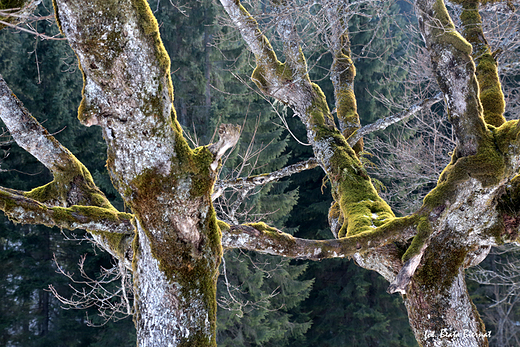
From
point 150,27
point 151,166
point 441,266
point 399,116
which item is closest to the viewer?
point 150,27

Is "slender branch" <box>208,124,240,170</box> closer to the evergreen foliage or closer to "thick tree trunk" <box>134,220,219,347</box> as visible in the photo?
"thick tree trunk" <box>134,220,219,347</box>

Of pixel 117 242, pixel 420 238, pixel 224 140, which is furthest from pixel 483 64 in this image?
pixel 117 242

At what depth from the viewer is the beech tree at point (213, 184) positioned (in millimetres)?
2049

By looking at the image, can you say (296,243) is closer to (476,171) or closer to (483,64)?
(476,171)

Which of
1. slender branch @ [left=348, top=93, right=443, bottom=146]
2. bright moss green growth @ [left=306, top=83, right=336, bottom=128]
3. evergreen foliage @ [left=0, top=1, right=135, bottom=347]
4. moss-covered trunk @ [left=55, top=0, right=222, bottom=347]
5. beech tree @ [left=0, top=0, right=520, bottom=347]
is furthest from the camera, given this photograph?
evergreen foliage @ [left=0, top=1, right=135, bottom=347]

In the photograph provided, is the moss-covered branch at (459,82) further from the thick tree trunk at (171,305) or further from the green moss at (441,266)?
the thick tree trunk at (171,305)

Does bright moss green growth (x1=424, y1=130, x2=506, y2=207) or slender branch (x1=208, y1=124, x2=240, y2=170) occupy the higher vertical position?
slender branch (x1=208, y1=124, x2=240, y2=170)

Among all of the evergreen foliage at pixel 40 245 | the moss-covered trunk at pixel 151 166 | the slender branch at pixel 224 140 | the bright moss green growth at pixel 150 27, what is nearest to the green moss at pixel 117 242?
the moss-covered trunk at pixel 151 166

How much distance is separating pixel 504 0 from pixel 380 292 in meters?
11.5

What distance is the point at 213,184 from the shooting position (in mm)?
2342

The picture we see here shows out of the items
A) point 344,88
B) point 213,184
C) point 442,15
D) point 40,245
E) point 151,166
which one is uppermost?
point 40,245

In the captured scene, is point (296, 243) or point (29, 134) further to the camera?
point (29, 134)

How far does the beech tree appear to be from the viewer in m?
2.05

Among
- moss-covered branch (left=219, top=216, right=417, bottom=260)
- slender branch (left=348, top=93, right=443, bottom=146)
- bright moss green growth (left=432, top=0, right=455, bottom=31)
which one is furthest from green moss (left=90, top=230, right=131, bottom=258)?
bright moss green growth (left=432, top=0, right=455, bottom=31)
